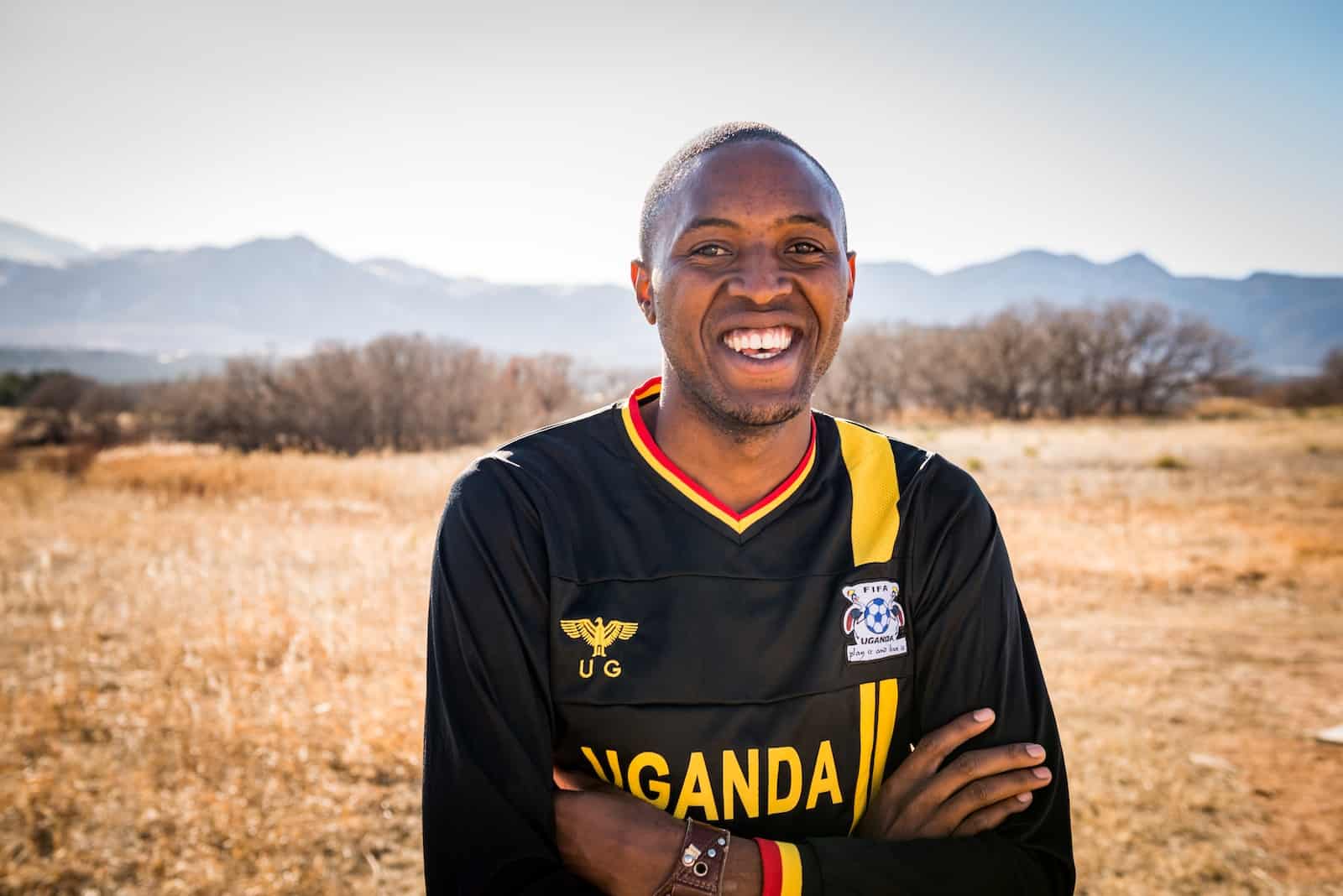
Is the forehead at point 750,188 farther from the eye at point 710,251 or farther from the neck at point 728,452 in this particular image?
the neck at point 728,452

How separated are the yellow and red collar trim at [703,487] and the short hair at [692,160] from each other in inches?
21.3

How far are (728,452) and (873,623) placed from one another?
0.60m

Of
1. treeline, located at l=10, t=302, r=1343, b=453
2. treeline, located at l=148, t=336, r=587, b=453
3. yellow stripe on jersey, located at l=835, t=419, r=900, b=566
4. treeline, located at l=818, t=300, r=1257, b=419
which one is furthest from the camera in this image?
treeline, located at l=818, t=300, r=1257, b=419

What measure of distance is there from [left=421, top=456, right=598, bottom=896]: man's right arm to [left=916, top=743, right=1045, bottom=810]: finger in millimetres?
894

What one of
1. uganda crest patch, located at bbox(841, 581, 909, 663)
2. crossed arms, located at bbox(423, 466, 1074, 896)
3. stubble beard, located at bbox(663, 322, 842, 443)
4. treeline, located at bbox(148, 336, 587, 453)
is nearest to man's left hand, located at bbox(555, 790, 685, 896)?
crossed arms, located at bbox(423, 466, 1074, 896)

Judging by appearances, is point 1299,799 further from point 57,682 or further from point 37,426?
point 37,426

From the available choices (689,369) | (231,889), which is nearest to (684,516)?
(689,369)

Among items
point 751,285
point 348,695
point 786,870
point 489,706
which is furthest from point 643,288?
point 348,695

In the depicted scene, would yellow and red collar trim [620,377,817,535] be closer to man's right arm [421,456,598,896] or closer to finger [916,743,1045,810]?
man's right arm [421,456,598,896]

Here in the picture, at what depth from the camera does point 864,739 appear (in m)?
2.15

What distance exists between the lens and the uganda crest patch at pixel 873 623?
2.16m

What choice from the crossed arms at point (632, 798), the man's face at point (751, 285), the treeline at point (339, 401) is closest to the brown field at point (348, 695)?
the crossed arms at point (632, 798)

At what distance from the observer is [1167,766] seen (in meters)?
5.29

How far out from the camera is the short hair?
7.61ft
